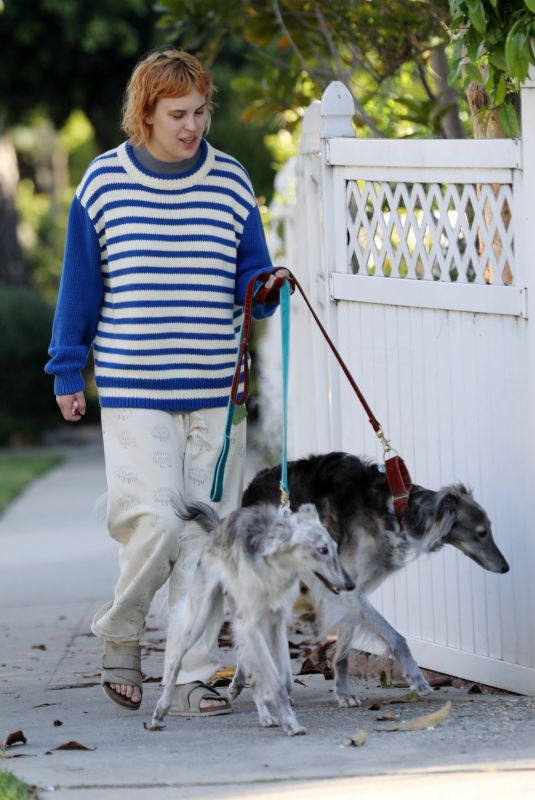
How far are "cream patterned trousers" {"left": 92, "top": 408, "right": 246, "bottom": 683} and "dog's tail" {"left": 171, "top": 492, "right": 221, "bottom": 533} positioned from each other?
7 cm

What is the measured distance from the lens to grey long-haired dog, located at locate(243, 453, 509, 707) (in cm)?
480

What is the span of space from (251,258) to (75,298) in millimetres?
642

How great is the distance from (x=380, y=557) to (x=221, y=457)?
25.7 inches

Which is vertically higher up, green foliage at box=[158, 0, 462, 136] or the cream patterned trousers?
green foliage at box=[158, 0, 462, 136]

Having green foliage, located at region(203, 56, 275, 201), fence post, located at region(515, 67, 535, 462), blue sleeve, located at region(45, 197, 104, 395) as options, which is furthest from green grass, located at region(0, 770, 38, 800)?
green foliage, located at region(203, 56, 275, 201)

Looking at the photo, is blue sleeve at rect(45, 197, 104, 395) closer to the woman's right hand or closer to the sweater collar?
the woman's right hand

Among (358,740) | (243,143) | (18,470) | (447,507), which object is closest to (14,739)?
(358,740)

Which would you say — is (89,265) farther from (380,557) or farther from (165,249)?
(380,557)

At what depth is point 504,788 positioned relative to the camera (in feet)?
12.1

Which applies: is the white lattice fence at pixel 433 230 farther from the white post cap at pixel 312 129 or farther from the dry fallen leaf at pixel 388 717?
the dry fallen leaf at pixel 388 717

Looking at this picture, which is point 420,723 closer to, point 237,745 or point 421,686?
point 421,686

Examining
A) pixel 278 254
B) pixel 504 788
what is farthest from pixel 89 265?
pixel 278 254

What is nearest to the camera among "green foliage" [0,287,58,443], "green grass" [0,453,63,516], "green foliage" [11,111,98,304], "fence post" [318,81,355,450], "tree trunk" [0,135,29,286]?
"fence post" [318,81,355,450]

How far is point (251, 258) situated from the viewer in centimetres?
501
